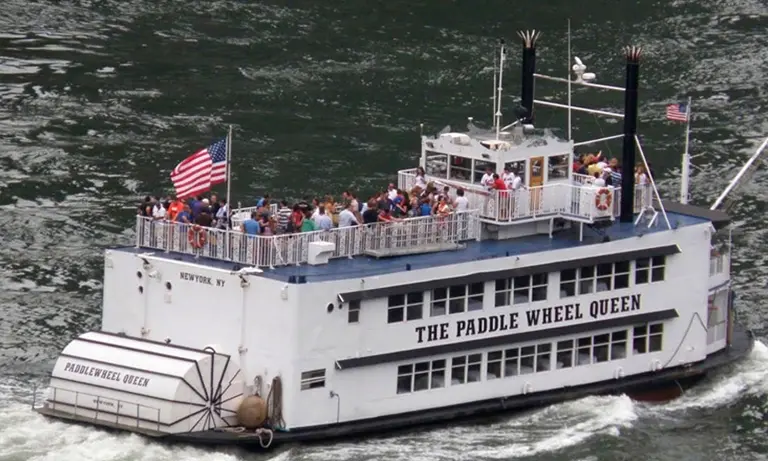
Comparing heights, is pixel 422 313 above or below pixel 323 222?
below

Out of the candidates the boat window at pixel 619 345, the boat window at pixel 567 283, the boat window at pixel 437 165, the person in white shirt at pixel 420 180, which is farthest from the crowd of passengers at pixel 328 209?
the boat window at pixel 619 345

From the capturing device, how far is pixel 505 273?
4703 cm

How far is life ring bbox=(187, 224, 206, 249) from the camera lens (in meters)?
45.8

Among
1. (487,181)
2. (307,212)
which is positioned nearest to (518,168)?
(487,181)

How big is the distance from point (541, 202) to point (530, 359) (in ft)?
11.7

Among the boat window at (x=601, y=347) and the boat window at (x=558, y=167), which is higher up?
the boat window at (x=558, y=167)

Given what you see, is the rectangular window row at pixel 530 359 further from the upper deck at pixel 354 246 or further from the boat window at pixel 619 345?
the upper deck at pixel 354 246

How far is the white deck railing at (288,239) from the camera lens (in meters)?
45.3

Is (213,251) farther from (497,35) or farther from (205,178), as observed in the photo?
(497,35)

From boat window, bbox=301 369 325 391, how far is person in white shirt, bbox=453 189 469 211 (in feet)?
18.7

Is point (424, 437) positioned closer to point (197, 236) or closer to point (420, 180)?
point (197, 236)

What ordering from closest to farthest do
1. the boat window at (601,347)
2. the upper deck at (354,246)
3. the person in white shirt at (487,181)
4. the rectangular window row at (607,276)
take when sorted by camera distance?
the upper deck at (354,246) → the rectangular window row at (607,276) → the person in white shirt at (487,181) → the boat window at (601,347)

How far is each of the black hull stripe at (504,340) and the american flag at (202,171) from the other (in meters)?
A: 4.64

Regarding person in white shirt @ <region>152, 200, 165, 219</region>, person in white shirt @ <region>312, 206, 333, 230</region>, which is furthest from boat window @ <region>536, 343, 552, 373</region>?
person in white shirt @ <region>152, 200, 165, 219</region>
